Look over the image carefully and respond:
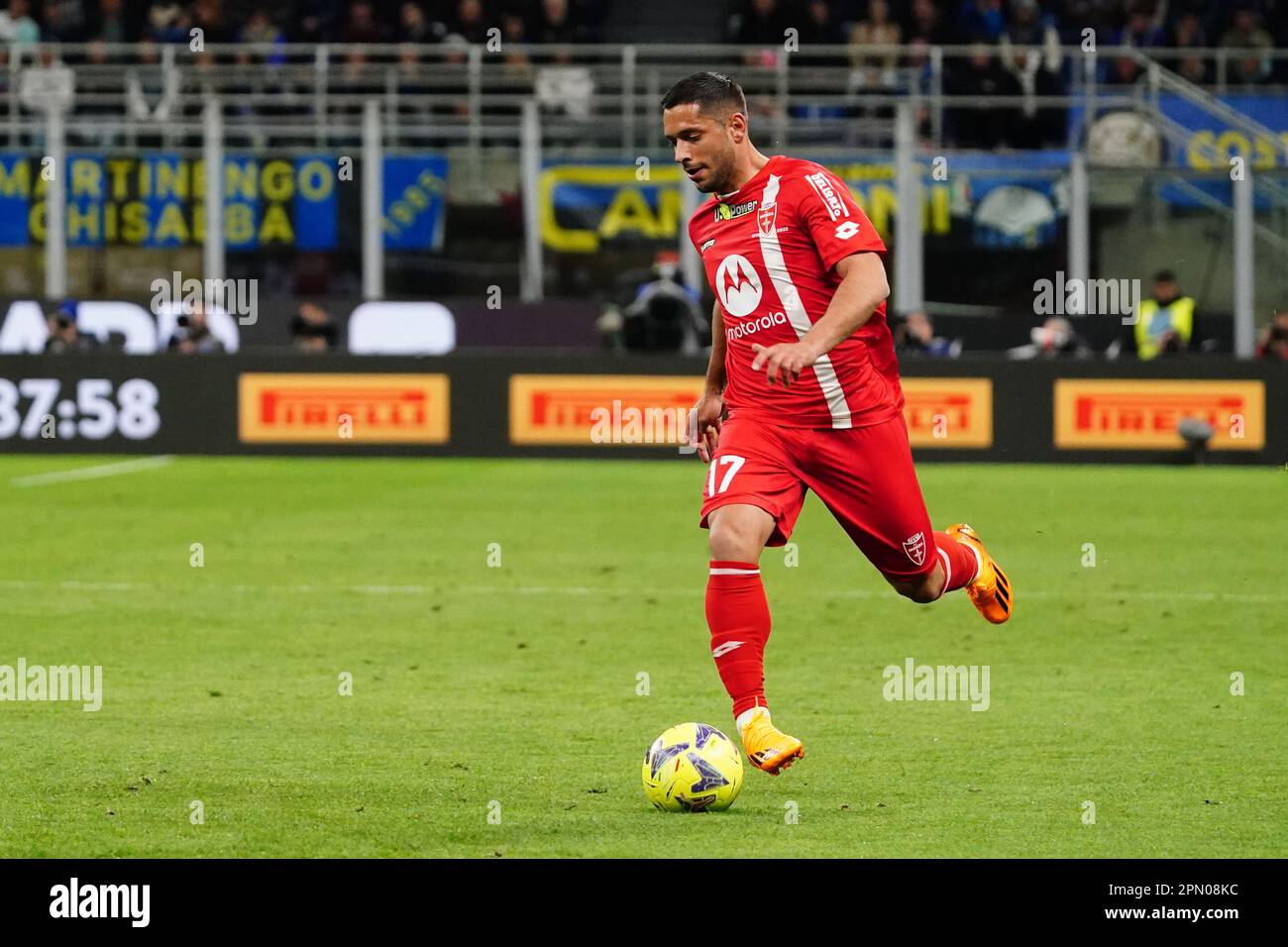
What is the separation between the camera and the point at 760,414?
7.15 meters

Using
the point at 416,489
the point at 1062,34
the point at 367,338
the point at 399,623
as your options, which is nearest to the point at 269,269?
the point at 367,338

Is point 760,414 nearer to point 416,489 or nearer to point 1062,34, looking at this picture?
point 416,489

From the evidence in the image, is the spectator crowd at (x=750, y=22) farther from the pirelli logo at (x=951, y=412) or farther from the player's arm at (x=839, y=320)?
the player's arm at (x=839, y=320)

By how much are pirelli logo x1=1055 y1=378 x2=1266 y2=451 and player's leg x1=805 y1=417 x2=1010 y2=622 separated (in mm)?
12895

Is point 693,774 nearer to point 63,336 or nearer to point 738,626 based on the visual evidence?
point 738,626

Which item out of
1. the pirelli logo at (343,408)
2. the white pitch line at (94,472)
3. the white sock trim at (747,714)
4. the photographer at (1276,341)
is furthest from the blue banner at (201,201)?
the white sock trim at (747,714)

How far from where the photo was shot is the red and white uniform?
6977mm

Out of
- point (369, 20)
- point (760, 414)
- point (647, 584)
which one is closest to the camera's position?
point (760, 414)

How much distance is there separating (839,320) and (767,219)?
0.55 m

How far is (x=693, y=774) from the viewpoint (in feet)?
21.4

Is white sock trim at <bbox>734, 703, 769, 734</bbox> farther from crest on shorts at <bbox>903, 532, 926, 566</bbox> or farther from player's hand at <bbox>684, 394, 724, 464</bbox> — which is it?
player's hand at <bbox>684, 394, 724, 464</bbox>

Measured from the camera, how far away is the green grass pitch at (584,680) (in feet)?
20.6

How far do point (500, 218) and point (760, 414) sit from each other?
17.6 meters

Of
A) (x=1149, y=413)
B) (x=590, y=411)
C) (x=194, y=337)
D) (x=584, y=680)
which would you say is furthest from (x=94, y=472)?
(x=584, y=680)
